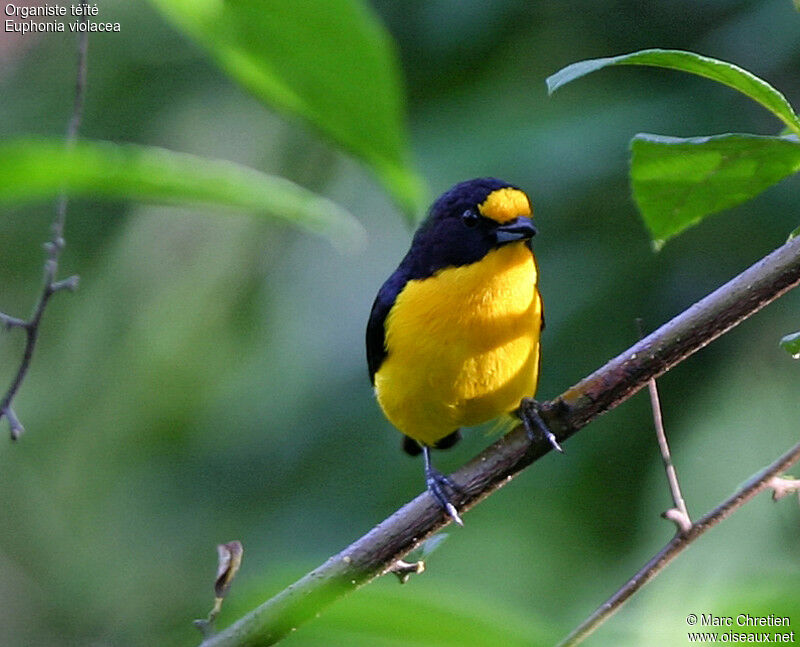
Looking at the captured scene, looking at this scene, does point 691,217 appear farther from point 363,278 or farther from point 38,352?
point 38,352

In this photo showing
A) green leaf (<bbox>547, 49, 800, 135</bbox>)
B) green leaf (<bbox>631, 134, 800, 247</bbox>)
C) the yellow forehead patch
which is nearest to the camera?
green leaf (<bbox>547, 49, 800, 135</bbox>)

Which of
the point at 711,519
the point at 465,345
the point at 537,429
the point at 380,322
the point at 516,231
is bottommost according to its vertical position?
the point at 711,519

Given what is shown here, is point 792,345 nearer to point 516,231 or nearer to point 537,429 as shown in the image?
point 537,429

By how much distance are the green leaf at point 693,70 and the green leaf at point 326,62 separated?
688 mm

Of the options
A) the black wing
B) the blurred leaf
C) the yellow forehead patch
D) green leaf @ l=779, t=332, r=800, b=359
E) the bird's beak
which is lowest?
green leaf @ l=779, t=332, r=800, b=359

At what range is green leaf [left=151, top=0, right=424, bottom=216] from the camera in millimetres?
485

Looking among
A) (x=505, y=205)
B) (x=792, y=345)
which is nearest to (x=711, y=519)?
(x=792, y=345)

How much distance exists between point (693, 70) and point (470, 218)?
178cm

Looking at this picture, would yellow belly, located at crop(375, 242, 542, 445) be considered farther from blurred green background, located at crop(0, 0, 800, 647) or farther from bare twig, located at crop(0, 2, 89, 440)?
bare twig, located at crop(0, 2, 89, 440)

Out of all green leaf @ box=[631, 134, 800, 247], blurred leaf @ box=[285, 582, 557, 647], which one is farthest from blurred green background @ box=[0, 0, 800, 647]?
blurred leaf @ box=[285, 582, 557, 647]

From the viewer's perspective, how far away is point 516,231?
9.34ft

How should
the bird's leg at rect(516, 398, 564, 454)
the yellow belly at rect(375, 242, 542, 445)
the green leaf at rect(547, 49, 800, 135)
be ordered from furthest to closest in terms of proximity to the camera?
1. the yellow belly at rect(375, 242, 542, 445)
2. the bird's leg at rect(516, 398, 564, 454)
3. the green leaf at rect(547, 49, 800, 135)

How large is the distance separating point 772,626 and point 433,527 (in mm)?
1037

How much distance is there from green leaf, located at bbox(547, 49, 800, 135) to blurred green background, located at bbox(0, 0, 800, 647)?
1.61m
